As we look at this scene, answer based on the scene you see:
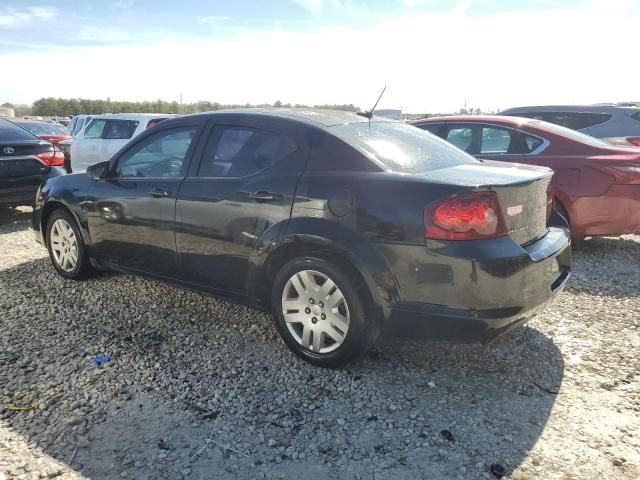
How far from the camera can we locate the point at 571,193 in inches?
213

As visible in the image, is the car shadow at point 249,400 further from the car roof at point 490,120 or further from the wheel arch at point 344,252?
the car roof at point 490,120

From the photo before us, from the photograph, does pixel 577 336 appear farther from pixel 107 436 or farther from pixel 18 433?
pixel 18 433

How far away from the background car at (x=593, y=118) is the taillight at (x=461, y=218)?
6.48 m

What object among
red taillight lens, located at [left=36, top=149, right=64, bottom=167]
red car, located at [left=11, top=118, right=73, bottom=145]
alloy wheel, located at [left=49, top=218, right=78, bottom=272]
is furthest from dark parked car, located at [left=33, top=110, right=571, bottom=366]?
red car, located at [left=11, top=118, right=73, bottom=145]

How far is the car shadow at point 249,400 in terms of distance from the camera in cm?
245

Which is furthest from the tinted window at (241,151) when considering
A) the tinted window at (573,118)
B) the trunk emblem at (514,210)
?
the tinted window at (573,118)

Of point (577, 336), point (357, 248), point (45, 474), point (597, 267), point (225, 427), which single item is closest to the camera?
point (45, 474)

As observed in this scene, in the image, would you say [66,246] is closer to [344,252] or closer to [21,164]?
[344,252]

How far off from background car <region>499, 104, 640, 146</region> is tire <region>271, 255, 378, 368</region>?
21.9 feet

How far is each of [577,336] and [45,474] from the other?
3.38 m

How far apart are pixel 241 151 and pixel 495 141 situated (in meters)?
3.57

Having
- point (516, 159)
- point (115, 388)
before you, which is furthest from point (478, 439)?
point (516, 159)

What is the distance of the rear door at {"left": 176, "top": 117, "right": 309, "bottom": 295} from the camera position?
332 cm

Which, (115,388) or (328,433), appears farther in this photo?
(115,388)
